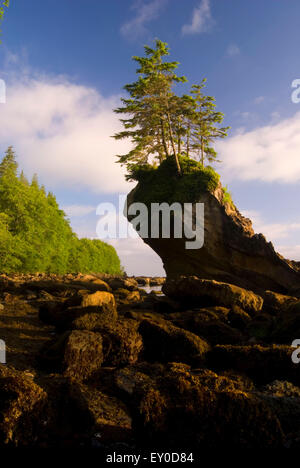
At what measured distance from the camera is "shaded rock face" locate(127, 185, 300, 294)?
78.1 ft

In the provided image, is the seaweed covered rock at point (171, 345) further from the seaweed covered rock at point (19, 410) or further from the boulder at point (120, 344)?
the seaweed covered rock at point (19, 410)

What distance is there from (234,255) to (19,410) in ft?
71.9

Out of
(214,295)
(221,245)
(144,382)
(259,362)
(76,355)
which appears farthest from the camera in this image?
(221,245)

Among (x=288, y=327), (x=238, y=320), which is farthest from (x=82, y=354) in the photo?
(x=238, y=320)

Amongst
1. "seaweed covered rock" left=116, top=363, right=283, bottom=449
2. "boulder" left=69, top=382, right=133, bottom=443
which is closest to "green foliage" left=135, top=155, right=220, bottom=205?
"boulder" left=69, top=382, right=133, bottom=443

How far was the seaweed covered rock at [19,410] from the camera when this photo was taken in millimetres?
3379

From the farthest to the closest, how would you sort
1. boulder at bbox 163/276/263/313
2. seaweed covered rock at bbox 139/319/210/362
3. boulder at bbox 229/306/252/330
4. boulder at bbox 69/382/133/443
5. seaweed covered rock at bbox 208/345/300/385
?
boulder at bbox 163/276/263/313, boulder at bbox 229/306/252/330, seaweed covered rock at bbox 139/319/210/362, seaweed covered rock at bbox 208/345/300/385, boulder at bbox 69/382/133/443

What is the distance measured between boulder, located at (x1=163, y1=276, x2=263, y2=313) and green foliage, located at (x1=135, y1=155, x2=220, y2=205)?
1114 centimetres

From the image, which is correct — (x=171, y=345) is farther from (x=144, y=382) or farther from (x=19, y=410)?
(x=19, y=410)

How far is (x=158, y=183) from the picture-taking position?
2620cm

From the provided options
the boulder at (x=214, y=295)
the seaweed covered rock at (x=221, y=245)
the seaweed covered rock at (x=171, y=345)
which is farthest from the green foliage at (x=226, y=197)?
the seaweed covered rock at (x=171, y=345)

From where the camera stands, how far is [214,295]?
13625mm

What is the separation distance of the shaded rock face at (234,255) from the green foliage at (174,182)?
2.75 feet

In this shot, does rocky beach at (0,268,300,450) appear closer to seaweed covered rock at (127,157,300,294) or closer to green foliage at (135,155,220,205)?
seaweed covered rock at (127,157,300,294)
